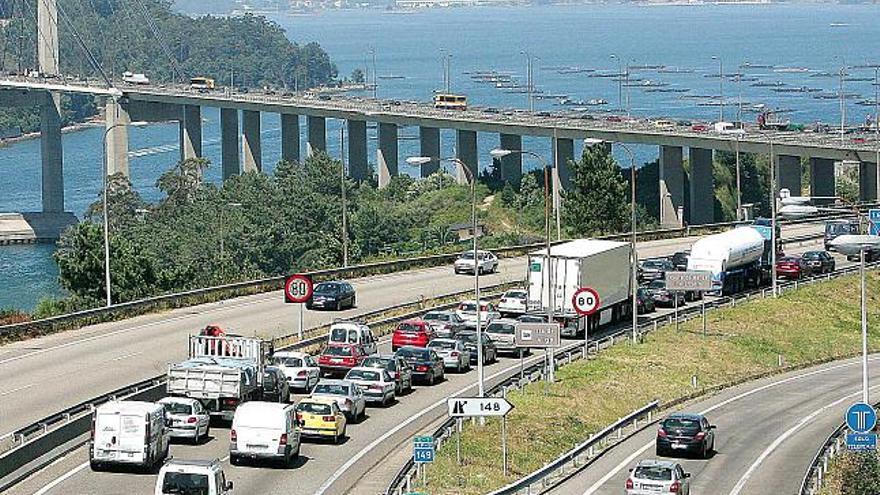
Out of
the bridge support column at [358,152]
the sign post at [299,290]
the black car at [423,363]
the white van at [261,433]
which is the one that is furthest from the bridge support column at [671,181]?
the white van at [261,433]

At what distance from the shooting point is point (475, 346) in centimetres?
5428

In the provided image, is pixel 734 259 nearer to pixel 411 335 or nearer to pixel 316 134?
pixel 411 335

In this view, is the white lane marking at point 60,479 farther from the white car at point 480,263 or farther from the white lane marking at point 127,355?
the white car at point 480,263

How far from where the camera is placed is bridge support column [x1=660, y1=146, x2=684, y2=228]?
134 meters

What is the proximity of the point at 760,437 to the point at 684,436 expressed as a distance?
5.38 meters

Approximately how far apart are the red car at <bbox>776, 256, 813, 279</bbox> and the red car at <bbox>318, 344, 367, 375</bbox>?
33.0m

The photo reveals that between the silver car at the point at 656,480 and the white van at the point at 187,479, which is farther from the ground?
the white van at the point at 187,479

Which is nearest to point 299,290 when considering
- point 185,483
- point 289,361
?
point 289,361

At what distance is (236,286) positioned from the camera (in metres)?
67.7

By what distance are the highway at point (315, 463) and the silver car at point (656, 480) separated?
5.46 m

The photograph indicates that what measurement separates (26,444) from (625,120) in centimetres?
10940

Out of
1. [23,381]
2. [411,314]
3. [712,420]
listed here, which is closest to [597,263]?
[411,314]

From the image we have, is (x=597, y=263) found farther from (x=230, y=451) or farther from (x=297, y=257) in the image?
(x=297, y=257)

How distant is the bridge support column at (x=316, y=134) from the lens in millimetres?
182625
